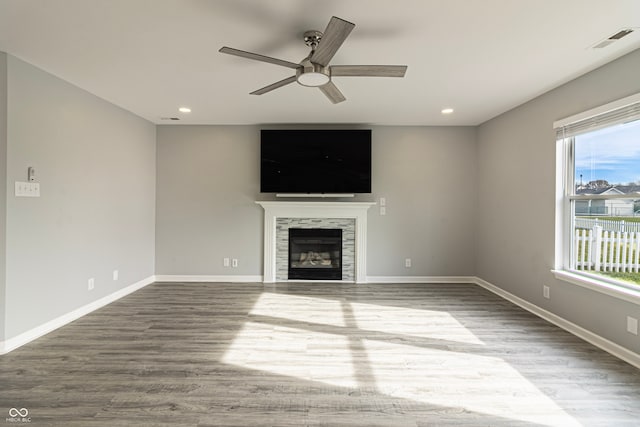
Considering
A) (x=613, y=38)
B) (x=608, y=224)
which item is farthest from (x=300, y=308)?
(x=613, y=38)

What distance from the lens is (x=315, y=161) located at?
4.77m

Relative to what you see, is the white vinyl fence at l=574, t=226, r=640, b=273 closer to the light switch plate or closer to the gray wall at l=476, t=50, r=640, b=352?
the gray wall at l=476, t=50, r=640, b=352

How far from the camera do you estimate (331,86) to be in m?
2.58

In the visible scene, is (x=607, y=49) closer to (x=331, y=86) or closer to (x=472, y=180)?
(x=331, y=86)

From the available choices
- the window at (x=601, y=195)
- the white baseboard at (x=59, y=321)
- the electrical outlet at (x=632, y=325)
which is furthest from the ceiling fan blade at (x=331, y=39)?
the white baseboard at (x=59, y=321)

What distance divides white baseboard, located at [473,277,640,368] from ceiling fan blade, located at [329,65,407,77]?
2820 millimetres

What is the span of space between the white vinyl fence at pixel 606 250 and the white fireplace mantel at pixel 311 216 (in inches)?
103

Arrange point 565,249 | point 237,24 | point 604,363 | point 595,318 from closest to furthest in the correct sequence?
point 237,24
point 604,363
point 595,318
point 565,249

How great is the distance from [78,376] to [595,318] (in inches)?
166

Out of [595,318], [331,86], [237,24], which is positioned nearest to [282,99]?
[331,86]

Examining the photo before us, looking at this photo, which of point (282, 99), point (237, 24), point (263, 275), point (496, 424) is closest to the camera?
point (496, 424)

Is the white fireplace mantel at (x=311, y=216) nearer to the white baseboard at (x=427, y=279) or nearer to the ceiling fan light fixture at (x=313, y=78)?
the white baseboard at (x=427, y=279)

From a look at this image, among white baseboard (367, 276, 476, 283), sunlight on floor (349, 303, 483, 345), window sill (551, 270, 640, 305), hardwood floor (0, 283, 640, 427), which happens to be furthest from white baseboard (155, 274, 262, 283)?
window sill (551, 270, 640, 305)

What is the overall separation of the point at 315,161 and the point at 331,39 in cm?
287
